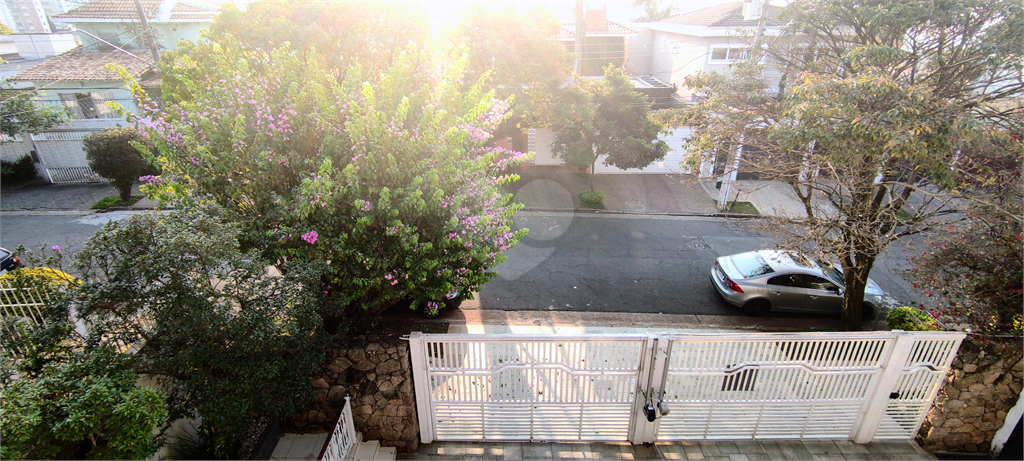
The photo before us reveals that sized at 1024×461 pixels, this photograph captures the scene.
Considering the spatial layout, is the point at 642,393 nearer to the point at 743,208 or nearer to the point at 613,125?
the point at 613,125

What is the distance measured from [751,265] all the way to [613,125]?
7.18 m

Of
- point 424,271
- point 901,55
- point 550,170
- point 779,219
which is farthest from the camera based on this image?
point 550,170

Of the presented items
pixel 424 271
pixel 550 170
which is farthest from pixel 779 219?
pixel 550 170

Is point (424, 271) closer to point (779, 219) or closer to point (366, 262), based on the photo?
point (366, 262)

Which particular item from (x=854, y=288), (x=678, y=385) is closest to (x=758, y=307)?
(x=854, y=288)

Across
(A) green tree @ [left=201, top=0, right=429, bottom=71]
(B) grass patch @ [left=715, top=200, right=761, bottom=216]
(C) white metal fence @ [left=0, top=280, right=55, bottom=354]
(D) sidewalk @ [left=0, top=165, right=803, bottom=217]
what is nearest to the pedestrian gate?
(C) white metal fence @ [left=0, top=280, right=55, bottom=354]

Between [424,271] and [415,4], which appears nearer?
[424,271]

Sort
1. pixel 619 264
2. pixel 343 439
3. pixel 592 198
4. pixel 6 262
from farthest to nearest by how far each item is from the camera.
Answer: pixel 592 198 → pixel 619 264 → pixel 6 262 → pixel 343 439

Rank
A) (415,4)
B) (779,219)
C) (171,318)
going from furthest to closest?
1. (415,4)
2. (779,219)
3. (171,318)

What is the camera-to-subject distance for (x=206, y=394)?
455 cm

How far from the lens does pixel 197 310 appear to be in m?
4.37

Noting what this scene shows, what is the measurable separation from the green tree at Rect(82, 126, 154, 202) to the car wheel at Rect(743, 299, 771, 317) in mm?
18648

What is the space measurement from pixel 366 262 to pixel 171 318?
194cm

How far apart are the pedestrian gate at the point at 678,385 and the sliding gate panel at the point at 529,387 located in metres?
0.01
